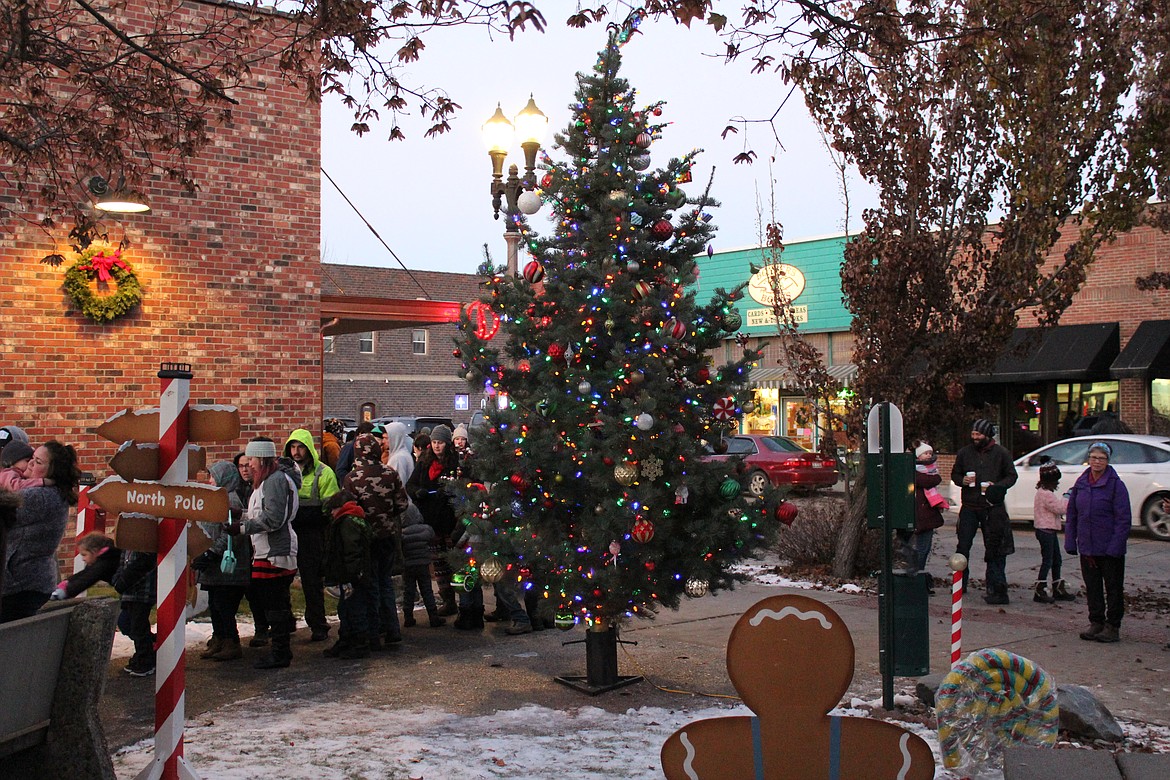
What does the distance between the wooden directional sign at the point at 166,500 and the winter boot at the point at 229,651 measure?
3.55m

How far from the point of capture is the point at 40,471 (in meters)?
6.44

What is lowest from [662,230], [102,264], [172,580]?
[172,580]

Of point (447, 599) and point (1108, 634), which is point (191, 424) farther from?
point (1108, 634)

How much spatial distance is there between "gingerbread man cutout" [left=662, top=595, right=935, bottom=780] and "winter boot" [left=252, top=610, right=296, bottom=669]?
621 cm

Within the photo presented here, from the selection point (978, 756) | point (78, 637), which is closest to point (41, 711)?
point (78, 637)

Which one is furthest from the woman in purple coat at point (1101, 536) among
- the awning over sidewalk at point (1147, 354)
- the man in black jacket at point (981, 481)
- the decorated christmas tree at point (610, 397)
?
the awning over sidewalk at point (1147, 354)

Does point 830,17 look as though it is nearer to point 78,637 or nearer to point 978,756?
point 978,756

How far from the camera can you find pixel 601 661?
291 inches

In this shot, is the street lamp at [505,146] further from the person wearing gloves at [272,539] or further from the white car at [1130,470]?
the white car at [1130,470]

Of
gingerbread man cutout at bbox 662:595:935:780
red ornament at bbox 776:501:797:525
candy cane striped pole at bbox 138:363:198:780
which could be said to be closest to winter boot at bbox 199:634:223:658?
candy cane striped pole at bbox 138:363:198:780

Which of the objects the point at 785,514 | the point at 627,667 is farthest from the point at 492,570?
the point at 785,514

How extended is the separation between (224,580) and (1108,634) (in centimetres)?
747

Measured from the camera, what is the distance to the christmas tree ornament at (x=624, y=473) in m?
6.86

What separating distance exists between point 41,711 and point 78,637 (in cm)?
35
